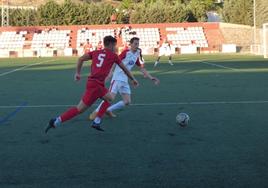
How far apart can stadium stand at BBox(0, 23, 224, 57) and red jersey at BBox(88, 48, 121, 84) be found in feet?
178

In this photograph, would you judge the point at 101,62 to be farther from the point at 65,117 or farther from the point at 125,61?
the point at 125,61

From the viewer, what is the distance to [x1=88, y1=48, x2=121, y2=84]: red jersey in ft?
31.1

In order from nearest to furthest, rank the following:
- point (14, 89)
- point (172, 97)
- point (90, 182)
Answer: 1. point (90, 182)
2. point (172, 97)
3. point (14, 89)

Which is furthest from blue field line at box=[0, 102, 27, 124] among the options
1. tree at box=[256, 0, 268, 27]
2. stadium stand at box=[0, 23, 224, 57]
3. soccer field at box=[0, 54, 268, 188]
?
tree at box=[256, 0, 268, 27]

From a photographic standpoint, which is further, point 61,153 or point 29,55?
point 29,55

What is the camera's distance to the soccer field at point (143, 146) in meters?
6.30

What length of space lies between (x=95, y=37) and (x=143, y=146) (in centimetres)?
5990

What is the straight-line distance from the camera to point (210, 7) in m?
99.9

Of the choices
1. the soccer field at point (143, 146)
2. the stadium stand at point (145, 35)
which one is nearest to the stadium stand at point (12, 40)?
the stadium stand at point (145, 35)

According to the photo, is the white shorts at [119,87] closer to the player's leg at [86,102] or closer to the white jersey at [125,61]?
the white jersey at [125,61]

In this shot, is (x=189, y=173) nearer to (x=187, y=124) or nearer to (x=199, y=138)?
(x=199, y=138)

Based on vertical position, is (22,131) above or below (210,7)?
below

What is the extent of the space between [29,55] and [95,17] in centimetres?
1625

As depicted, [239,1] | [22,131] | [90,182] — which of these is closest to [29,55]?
[239,1]
